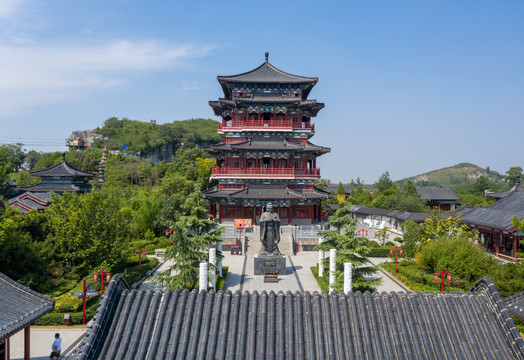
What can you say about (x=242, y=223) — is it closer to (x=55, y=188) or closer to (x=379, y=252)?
(x=379, y=252)

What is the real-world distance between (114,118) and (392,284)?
104 metres

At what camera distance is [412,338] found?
553cm

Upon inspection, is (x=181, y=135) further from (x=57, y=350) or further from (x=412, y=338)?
(x=412, y=338)

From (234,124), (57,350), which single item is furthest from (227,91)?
(57,350)

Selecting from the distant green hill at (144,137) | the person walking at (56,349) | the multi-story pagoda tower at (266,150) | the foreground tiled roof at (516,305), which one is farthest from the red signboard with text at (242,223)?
the distant green hill at (144,137)

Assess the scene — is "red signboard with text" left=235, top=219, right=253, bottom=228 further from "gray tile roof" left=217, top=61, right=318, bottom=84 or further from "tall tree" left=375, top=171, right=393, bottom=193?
"tall tree" left=375, top=171, right=393, bottom=193

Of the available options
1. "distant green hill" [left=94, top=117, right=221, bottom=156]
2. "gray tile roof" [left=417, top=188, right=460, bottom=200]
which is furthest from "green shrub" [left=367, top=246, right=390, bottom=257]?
"distant green hill" [left=94, top=117, right=221, bottom=156]

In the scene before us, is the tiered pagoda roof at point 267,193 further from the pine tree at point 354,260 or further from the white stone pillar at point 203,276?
the white stone pillar at point 203,276

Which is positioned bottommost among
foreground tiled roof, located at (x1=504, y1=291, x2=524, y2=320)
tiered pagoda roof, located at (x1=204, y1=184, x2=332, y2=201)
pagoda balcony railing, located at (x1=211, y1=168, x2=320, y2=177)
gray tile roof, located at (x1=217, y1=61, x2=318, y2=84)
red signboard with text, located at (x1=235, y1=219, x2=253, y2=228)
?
foreground tiled roof, located at (x1=504, y1=291, x2=524, y2=320)

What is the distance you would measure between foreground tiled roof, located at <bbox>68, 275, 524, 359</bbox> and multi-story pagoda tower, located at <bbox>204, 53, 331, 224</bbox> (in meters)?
27.7

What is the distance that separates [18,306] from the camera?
10.6m

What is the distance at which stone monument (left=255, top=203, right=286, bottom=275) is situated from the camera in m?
22.8

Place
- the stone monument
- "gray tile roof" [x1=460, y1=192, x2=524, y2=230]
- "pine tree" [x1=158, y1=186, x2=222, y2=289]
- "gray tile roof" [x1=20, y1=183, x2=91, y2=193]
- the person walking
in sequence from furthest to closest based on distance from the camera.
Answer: "gray tile roof" [x1=20, y1=183, x2=91, y2=193]
"gray tile roof" [x1=460, y1=192, x2=524, y2=230]
the stone monument
"pine tree" [x1=158, y1=186, x2=222, y2=289]
the person walking

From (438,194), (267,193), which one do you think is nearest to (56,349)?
(267,193)
